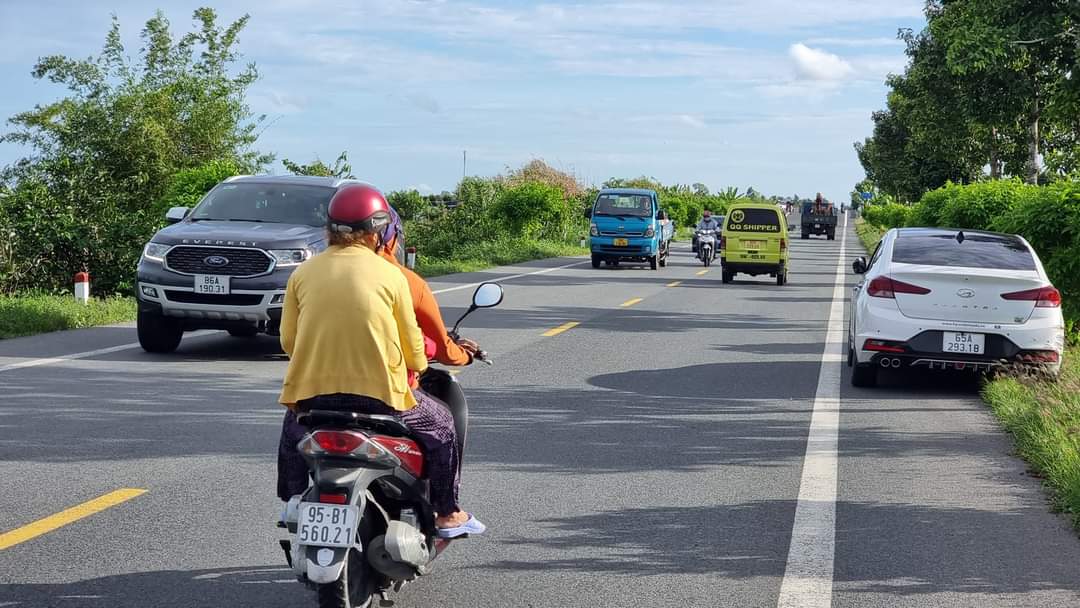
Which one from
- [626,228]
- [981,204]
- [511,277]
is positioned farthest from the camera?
[626,228]

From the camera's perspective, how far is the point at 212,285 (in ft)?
41.5

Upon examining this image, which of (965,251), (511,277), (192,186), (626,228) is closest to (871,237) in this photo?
(626,228)

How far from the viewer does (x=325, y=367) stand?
4.65m

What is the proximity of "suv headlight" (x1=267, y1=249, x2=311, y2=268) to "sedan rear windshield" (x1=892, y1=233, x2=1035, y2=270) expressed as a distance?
558cm

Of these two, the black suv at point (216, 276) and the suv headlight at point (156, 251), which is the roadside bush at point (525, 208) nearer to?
the black suv at point (216, 276)

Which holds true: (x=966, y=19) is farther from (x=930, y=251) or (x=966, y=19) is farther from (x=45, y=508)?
(x=45, y=508)

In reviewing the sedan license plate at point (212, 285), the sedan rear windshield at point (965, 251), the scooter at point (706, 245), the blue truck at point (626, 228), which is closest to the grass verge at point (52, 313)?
the sedan license plate at point (212, 285)

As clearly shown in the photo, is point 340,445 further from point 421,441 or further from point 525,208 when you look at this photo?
point 525,208

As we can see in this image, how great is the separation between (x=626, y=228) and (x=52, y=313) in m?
21.7

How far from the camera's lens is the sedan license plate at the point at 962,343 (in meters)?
11.4

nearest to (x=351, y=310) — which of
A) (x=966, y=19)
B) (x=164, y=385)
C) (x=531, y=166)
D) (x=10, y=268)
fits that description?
(x=164, y=385)

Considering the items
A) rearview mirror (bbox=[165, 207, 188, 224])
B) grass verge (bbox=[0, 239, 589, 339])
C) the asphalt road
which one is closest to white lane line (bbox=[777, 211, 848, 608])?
the asphalt road

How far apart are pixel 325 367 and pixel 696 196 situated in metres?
105

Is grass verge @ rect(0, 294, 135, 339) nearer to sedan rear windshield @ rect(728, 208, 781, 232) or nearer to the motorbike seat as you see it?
the motorbike seat
